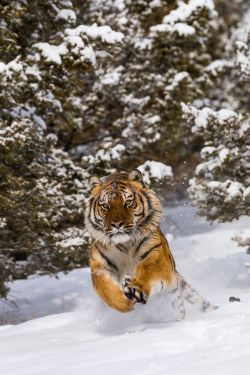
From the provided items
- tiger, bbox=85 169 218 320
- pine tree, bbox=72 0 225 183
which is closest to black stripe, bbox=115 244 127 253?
tiger, bbox=85 169 218 320

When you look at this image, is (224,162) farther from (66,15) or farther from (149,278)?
(149,278)

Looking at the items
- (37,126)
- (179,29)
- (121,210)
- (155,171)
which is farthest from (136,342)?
(179,29)

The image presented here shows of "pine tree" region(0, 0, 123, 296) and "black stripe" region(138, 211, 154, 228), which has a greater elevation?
"pine tree" region(0, 0, 123, 296)

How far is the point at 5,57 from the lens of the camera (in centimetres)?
1134

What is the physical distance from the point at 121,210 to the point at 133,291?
2.84ft

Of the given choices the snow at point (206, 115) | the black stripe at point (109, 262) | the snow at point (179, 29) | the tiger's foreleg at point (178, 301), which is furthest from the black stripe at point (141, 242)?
the snow at point (179, 29)

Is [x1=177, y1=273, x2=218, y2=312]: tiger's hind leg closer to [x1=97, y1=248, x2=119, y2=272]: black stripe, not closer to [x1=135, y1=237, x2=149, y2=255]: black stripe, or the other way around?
[x1=135, y1=237, x2=149, y2=255]: black stripe

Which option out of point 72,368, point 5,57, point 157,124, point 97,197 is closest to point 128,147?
point 157,124

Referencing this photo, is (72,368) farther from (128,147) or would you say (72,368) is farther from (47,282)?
(128,147)

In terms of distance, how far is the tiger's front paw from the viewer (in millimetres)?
A: 6327

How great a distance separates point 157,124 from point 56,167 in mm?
3174

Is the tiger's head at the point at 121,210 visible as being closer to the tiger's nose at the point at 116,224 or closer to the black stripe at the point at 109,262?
the tiger's nose at the point at 116,224

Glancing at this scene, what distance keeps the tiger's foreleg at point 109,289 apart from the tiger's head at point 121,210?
259 mm

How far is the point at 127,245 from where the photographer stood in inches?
A: 269
